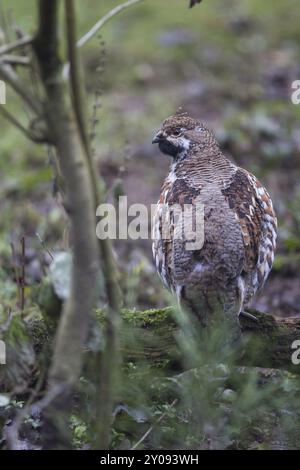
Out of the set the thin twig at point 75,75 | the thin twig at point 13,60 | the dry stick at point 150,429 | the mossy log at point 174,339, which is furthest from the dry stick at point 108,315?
the mossy log at point 174,339

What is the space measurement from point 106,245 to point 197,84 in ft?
26.9

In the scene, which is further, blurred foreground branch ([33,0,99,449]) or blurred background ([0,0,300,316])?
blurred background ([0,0,300,316])

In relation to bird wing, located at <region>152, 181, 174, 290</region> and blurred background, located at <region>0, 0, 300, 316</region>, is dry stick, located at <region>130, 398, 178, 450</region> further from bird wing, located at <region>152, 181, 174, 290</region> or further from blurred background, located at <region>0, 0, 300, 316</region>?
blurred background, located at <region>0, 0, 300, 316</region>

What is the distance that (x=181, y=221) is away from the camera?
445cm

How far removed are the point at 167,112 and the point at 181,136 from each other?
182 inches

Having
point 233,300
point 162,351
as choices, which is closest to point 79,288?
point 162,351

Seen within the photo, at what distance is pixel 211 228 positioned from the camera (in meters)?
4.26

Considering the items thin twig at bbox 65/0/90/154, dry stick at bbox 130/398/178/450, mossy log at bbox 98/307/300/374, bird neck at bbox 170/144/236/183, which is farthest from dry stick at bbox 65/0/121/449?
bird neck at bbox 170/144/236/183

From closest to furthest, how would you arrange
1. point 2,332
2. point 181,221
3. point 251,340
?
1. point 2,332
2. point 251,340
3. point 181,221

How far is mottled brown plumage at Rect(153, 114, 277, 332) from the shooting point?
4.15 metres

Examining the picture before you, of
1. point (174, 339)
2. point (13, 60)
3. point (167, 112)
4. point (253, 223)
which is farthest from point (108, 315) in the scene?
point (167, 112)

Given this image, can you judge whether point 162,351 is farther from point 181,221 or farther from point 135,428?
point 181,221

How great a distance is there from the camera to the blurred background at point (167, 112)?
6.97 m

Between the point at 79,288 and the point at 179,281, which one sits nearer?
the point at 79,288
